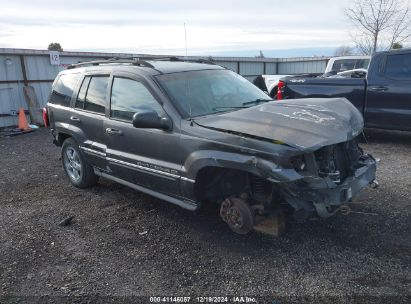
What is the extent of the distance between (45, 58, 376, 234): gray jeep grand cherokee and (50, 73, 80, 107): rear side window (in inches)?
16.6

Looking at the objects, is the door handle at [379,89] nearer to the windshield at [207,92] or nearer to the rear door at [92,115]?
the windshield at [207,92]

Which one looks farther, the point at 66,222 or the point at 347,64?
the point at 347,64

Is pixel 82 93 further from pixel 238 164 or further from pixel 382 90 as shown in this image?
pixel 382 90

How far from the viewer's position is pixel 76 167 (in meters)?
5.87

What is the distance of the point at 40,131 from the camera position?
39.0 ft

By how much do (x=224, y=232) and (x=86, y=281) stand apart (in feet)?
4.84

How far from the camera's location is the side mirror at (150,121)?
12.6 ft

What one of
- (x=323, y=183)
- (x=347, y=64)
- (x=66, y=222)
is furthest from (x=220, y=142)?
(x=347, y=64)

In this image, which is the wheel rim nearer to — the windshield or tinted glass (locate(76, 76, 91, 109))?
tinted glass (locate(76, 76, 91, 109))

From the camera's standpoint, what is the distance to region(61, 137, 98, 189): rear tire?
5598mm

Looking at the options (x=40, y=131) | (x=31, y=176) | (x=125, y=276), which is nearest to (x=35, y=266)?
(x=125, y=276)

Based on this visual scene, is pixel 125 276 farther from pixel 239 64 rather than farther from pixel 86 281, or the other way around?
pixel 239 64

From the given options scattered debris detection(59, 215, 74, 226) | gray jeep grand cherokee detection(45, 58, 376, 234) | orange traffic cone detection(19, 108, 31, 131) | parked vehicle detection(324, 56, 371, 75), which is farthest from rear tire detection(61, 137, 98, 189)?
parked vehicle detection(324, 56, 371, 75)

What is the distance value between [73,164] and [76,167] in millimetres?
99
